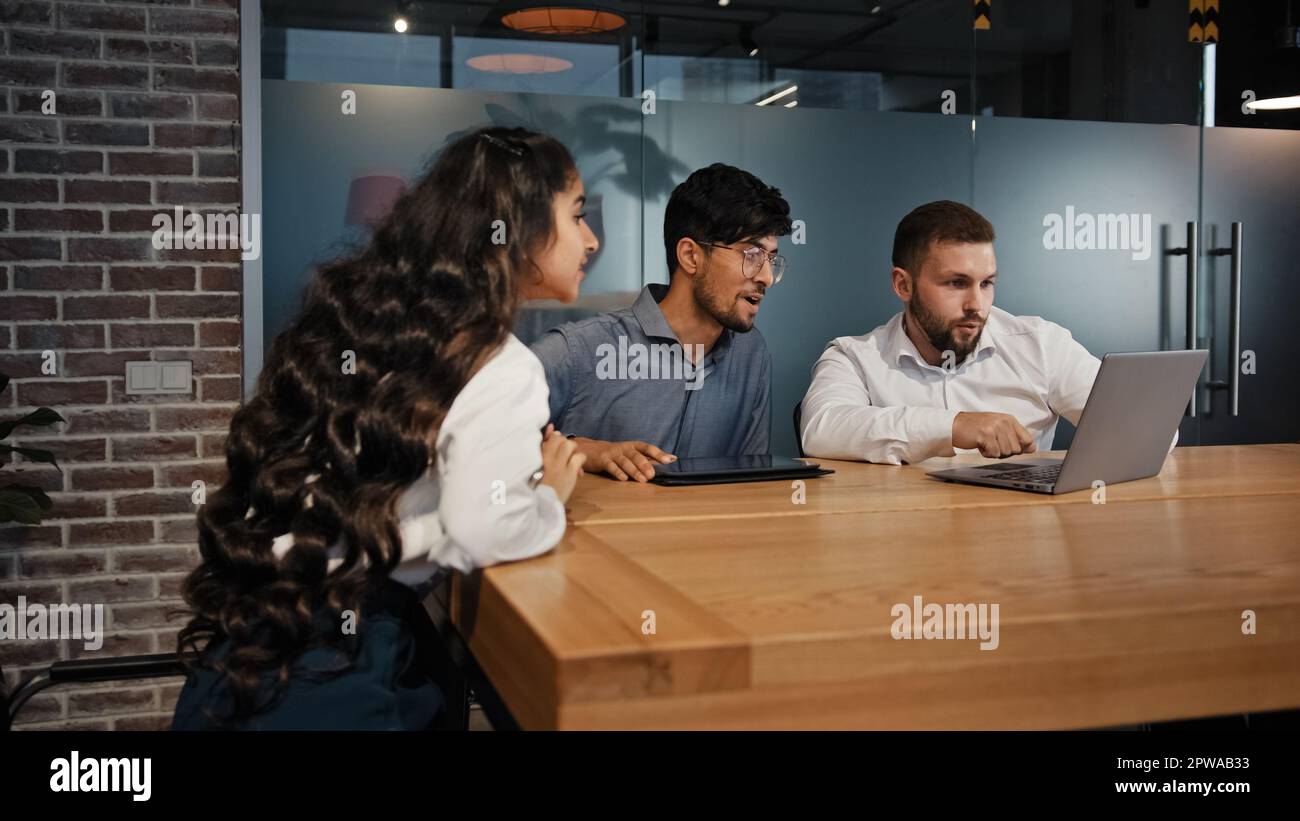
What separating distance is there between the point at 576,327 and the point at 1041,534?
→ 1.53 m

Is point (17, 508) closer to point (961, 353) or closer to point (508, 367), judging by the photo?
point (508, 367)

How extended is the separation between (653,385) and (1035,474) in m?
1.01

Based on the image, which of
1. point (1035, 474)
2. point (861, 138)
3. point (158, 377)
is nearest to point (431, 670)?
point (1035, 474)

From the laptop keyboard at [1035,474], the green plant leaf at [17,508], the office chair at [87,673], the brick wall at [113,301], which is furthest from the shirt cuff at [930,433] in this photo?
the green plant leaf at [17,508]

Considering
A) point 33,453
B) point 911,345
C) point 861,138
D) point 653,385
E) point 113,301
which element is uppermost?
point 861,138

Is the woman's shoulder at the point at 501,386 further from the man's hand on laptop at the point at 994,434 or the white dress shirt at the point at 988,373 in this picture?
the white dress shirt at the point at 988,373

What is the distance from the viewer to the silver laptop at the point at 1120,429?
5.89ft

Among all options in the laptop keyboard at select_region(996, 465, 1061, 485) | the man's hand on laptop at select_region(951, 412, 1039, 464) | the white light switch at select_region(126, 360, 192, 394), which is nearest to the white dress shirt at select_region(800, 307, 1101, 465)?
the man's hand on laptop at select_region(951, 412, 1039, 464)

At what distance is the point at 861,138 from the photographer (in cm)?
380

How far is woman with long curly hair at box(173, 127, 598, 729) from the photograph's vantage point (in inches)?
50.6

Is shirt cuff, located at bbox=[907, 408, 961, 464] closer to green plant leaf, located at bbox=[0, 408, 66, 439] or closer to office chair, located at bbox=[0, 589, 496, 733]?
office chair, located at bbox=[0, 589, 496, 733]

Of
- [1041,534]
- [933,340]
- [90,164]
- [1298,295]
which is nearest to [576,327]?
[933,340]

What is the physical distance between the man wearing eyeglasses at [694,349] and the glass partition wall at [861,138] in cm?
70
